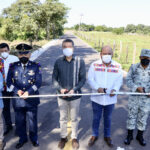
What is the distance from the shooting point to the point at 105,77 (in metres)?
3.04

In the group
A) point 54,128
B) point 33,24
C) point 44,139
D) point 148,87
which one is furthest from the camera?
point 33,24

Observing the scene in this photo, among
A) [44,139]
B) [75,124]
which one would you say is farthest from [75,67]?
[44,139]

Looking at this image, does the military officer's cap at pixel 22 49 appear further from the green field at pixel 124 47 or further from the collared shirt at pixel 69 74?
the green field at pixel 124 47

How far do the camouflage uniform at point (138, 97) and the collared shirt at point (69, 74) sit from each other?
0.90 meters

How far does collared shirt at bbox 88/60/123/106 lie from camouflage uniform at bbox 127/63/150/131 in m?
0.28

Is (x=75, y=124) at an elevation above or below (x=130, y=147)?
above

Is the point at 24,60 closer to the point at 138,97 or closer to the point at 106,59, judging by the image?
the point at 106,59

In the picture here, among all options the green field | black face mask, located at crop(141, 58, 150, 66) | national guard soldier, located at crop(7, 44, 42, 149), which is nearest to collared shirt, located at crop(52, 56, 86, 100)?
national guard soldier, located at crop(7, 44, 42, 149)

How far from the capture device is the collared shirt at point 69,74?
296cm

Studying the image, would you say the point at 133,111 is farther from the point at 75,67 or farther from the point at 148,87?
the point at 75,67

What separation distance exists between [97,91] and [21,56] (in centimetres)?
140

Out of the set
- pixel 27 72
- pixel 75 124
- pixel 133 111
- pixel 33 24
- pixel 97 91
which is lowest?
pixel 75 124

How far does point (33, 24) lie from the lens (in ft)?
63.6

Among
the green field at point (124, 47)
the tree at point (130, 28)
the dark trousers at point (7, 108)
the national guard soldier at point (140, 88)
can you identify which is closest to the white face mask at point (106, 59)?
the national guard soldier at point (140, 88)
